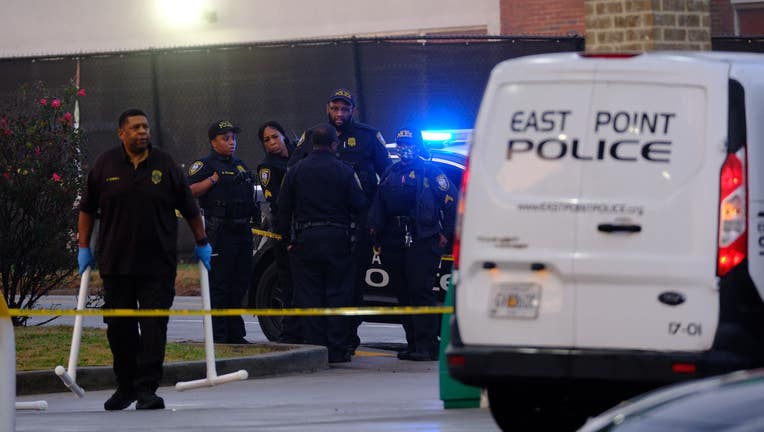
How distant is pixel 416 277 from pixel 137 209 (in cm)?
387

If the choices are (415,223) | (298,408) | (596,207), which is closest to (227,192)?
(415,223)

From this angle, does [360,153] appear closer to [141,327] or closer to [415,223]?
[415,223]

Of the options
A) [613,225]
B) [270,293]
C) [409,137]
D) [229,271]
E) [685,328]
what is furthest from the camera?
[270,293]

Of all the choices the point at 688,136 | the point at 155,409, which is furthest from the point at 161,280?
the point at 688,136

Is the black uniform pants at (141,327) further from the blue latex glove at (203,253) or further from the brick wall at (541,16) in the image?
the brick wall at (541,16)

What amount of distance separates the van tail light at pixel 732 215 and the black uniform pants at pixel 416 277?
21.5 ft

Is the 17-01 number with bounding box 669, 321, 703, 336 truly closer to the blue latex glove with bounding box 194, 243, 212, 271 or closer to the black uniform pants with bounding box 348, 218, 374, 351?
the blue latex glove with bounding box 194, 243, 212, 271

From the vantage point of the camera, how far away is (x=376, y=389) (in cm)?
1311

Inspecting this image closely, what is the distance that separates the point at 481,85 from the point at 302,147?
23.9 feet

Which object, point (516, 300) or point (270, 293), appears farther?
point (270, 293)

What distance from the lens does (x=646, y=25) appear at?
1745 cm

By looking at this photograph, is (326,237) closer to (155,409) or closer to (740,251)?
(155,409)

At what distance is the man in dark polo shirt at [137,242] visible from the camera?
11.7 metres

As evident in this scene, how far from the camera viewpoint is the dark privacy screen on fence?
874 inches
